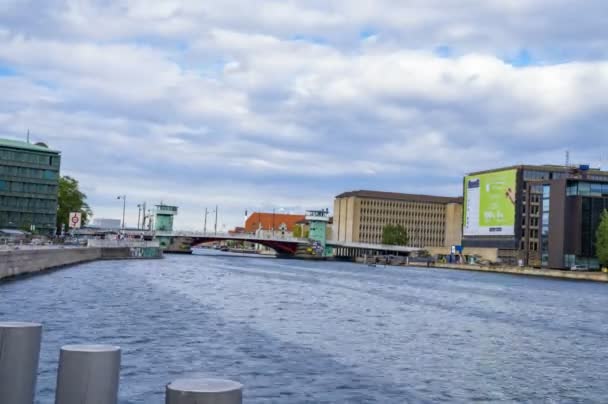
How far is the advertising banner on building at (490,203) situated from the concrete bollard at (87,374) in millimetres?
165826

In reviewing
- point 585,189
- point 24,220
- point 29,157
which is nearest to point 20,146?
point 29,157

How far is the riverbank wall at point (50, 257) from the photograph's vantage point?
48.1 meters

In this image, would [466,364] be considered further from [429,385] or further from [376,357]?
[429,385]

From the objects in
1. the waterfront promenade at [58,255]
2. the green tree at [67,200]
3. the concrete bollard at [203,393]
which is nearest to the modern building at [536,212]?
the waterfront promenade at [58,255]

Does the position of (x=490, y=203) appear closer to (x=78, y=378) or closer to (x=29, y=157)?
(x=29, y=157)

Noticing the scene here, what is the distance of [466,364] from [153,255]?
99.2 meters

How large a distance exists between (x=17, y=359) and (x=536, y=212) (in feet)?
552

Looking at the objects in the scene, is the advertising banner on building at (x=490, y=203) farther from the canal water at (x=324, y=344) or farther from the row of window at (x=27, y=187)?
the canal water at (x=324, y=344)

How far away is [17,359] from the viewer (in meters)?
5.50

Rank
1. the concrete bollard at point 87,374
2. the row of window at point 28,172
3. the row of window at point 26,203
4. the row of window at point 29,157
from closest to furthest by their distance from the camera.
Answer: the concrete bollard at point 87,374, the row of window at point 26,203, the row of window at point 28,172, the row of window at point 29,157

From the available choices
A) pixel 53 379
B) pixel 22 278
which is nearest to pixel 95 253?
pixel 22 278

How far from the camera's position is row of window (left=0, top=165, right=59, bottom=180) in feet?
450

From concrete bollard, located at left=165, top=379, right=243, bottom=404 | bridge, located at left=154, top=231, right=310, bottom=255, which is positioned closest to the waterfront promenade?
bridge, located at left=154, top=231, right=310, bottom=255

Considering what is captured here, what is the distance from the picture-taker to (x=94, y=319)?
1117 inches
